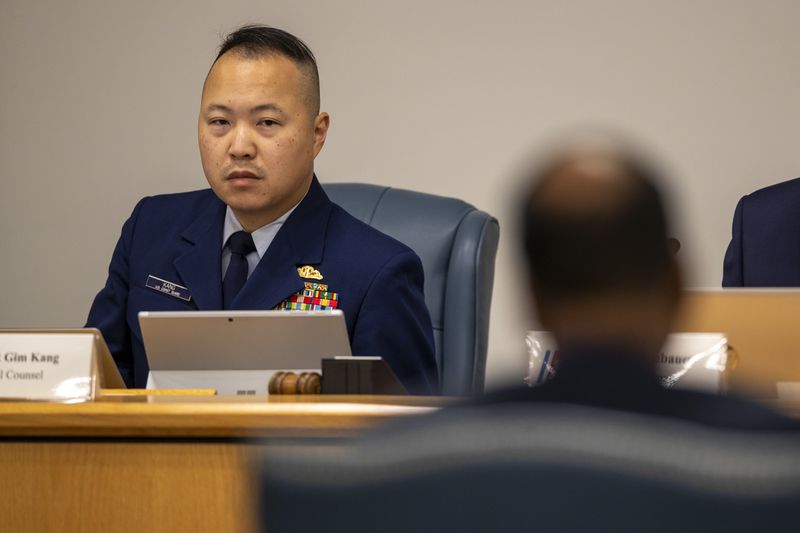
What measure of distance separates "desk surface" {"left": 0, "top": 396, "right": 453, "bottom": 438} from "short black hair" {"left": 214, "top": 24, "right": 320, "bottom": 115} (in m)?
0.89

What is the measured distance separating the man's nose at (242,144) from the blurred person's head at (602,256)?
1345 mm

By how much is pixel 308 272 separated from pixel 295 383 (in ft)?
2.07

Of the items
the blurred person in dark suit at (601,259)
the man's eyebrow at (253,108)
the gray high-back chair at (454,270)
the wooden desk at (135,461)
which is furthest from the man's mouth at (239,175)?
the blurred person in dark suit at (601,259)

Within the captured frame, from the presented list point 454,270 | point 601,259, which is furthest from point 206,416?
point 454,270

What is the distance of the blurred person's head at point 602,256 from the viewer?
24.9 inches

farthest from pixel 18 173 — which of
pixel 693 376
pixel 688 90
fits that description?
pixel 693 376

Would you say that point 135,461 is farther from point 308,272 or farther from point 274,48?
point 274,48

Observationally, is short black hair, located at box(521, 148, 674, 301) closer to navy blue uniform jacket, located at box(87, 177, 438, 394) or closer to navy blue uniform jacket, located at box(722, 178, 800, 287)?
navy blue uniform jacket, located at box(87, 177, 438, 394)

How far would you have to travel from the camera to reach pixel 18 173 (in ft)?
10.7

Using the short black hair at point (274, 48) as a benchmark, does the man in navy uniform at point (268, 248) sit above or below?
below

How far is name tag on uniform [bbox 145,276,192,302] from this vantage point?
78.6 inches

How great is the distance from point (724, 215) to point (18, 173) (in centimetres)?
200

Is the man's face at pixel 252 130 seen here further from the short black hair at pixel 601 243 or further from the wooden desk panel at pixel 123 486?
A: the short black hair at pixel 601 243

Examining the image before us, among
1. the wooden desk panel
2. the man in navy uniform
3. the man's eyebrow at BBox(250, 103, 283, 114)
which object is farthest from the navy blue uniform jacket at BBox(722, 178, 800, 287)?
the wooden desk panel
